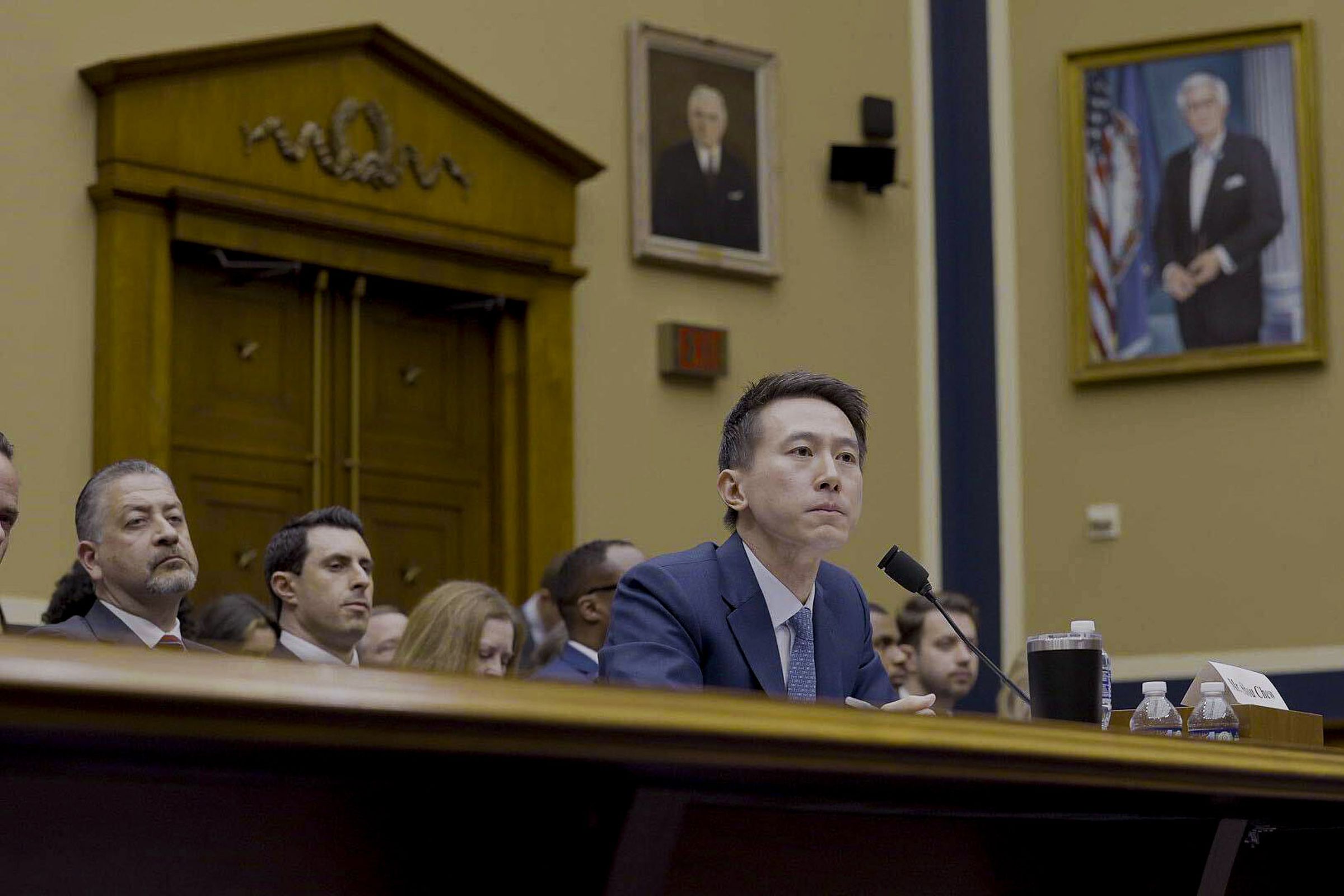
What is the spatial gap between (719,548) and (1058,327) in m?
5.98

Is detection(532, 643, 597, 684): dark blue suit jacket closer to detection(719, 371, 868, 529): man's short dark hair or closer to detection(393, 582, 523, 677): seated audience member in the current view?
detection(393, 582, 523, 677): seated audience member

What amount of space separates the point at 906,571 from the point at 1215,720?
18.5 inches

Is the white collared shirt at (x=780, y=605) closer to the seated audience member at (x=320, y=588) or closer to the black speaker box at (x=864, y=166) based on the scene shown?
the seated audience member at (x=320, y=588)

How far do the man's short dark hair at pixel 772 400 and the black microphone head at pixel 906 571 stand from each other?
0.81 feet

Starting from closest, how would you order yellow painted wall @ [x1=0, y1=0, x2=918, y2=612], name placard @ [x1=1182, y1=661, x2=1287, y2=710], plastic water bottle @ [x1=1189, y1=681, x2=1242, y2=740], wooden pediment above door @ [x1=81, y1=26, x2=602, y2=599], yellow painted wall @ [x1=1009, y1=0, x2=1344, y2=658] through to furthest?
plastic water bottle @ [x1=1189, y1=681, x2=1242, y2=740]
name placard @ [x1=1182, y1=661, x2=1287, y2=710]
yellow painted wall @ [x1=0, y1=0, x2=918, y2=612]
wooden pediment above door @ [x1=81, y1=26, x2=602, y2=599]
yellow painted wall @ [x1=1009, y1=0, x2=1344, y2=658]

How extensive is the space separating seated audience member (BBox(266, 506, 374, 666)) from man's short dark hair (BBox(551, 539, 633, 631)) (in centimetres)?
66

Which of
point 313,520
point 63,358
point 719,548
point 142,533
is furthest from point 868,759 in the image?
point 63,358

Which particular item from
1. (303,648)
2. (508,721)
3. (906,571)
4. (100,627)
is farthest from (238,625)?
(508,721)

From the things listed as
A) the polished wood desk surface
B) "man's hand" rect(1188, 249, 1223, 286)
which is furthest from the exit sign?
the polished wood desk surface

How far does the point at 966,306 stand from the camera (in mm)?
8695

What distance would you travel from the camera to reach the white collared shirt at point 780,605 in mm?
2785

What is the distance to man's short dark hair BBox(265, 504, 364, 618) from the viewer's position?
4465 millimetres

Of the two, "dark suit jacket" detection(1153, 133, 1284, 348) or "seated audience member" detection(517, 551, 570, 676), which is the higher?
"dark suit jacket" detection(1153, 133, 1284, 348)

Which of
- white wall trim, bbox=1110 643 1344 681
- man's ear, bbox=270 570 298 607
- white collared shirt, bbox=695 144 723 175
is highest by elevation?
white collared shirt, bbox=695 144 723 175
